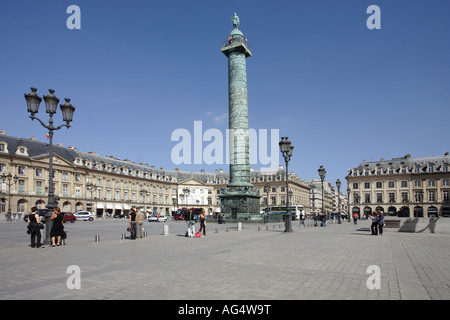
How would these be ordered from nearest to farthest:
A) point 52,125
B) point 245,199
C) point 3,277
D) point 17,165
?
point 3,277 < point 52,125 < point 245,199 < point 17,165

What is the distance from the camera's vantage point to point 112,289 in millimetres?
5984

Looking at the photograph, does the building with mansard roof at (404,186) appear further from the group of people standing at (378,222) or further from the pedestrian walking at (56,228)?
the pedestrian walking at (56,228)

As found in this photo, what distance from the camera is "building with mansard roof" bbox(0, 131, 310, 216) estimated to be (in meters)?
58.7

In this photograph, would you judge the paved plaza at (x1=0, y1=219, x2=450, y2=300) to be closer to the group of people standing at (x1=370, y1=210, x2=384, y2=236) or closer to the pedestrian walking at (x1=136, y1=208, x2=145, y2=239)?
the pedestrian walking at (x1=136, y1=208, x2=145, y2=239)

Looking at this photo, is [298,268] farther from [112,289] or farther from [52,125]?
[52,125]

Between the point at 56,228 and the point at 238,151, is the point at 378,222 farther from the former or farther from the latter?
the point at 238,151

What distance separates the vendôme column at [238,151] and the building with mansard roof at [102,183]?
17.5 m

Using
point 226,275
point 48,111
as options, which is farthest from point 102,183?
point 226,275

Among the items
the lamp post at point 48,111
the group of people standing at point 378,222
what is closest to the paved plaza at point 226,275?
the lamp post at point 48,111

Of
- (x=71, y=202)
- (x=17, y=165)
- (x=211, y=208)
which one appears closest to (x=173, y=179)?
(x=211, y=208)

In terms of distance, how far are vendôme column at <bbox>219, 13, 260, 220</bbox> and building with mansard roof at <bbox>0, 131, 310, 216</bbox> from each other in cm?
1752

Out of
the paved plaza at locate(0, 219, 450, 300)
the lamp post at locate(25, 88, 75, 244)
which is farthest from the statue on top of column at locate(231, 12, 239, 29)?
the paved plaza at locate(0, 219, 450, 300)

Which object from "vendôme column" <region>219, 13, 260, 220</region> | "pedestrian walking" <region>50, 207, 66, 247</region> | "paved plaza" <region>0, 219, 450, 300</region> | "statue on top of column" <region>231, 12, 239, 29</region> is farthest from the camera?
"statue on top of column" <region>231, 12, 239, 29</region>
